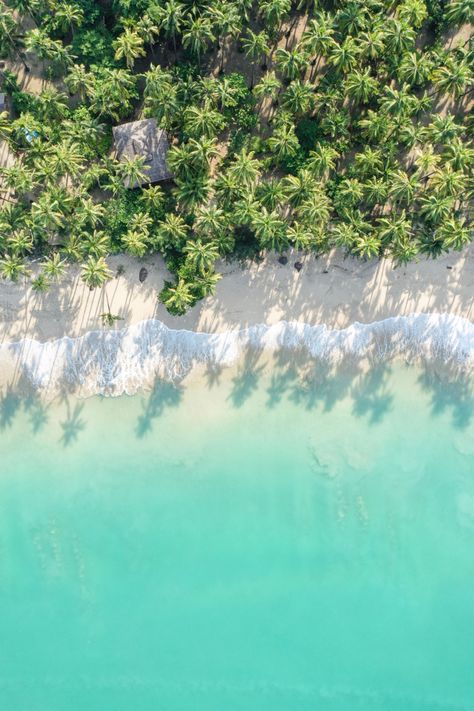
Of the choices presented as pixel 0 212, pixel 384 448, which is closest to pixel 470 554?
pixel 384 448

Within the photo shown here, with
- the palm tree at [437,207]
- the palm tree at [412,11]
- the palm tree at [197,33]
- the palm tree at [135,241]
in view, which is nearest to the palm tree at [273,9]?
the palm tree at [197,33]

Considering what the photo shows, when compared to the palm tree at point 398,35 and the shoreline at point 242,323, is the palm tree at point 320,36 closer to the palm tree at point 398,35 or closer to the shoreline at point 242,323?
the palm tree at point 398,35

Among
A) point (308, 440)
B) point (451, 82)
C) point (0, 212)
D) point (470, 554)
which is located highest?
point (451, 82)

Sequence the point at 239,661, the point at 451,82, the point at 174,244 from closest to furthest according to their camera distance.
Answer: the point at 451,82, the point at 174,244, the point at 239,661

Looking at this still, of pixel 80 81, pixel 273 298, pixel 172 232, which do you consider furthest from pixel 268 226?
pixel 80 81

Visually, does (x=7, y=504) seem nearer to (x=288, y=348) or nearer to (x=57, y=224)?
(x=57, y=224)

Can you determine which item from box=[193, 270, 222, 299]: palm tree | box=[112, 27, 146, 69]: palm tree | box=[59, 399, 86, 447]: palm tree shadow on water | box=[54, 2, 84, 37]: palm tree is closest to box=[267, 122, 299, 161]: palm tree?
box=[193, 270, 222, 299]: palm tree

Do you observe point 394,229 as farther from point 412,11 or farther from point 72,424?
point 72,424
